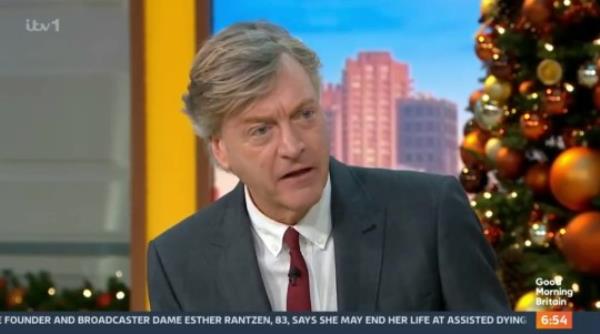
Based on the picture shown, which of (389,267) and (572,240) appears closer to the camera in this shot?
(389,267)

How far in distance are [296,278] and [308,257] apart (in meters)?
0.04

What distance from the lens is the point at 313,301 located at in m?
1.38

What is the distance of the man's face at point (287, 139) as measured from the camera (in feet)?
4.32

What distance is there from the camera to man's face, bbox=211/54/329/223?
1.32m

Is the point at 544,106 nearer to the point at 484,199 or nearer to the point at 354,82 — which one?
the point at 484,199

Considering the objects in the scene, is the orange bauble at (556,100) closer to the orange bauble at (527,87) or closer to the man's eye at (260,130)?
the orange bauble at (527,87)

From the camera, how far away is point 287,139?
1.33 meters

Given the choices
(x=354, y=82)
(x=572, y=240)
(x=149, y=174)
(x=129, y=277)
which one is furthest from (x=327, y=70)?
(x=572, y=240)

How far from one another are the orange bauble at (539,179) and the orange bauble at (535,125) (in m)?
0.09

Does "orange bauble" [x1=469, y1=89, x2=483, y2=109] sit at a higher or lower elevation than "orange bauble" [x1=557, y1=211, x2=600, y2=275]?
higher

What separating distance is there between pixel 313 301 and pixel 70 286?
2109 mm

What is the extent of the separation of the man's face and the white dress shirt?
4 cm

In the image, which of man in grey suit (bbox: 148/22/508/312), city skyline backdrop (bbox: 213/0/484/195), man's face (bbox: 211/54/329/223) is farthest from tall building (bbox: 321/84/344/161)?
man's face (bbox: 211/54/329/223)

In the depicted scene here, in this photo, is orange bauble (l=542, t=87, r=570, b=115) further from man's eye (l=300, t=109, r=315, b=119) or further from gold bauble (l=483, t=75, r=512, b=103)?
man's eye (l=300, t=109, r=315, b=119)
